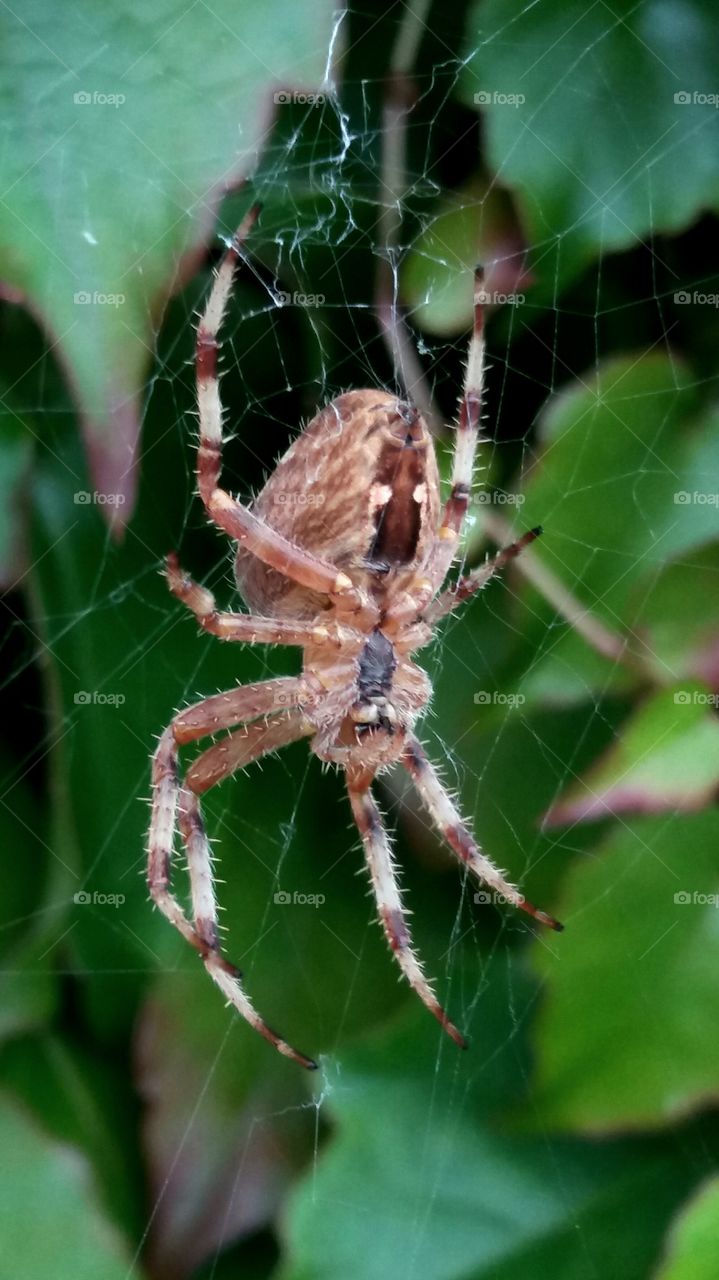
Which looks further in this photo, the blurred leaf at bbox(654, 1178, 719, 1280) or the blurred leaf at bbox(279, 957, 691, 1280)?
the blurred leaf at bbox(279, 957, 691, 1280)

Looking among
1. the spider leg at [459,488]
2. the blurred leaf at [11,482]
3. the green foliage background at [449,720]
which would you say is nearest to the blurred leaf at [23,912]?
the green foliage background at [449,720]

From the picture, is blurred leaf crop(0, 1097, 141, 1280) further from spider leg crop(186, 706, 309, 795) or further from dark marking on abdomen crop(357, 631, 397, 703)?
dark marking on abdomen crop(357, 631, 397, 703)

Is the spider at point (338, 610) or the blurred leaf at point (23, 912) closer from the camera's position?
the spider at point (338, 610)

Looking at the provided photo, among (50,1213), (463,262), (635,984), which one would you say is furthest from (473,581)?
(50,1213)

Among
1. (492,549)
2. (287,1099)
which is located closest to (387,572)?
(492,549)

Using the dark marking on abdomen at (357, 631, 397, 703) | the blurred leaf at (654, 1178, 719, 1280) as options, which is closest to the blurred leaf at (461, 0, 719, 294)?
the dark marking on abdomen at (357, 631, 397, 703)

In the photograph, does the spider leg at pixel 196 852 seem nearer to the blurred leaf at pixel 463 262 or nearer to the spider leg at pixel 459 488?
the spider leg at pixel 459 488
